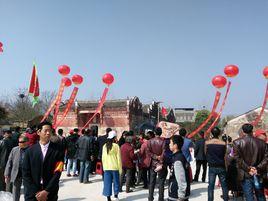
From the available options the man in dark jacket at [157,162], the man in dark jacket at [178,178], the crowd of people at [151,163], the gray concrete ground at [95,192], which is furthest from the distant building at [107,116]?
the man in dark jacket at [178,178]

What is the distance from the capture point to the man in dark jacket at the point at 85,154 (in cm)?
1037

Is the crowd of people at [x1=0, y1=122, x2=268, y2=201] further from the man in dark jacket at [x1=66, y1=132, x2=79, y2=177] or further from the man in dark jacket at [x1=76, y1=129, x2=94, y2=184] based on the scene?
the man in dark jacket at [x1=66, y1=132, x2=79, y2=177]

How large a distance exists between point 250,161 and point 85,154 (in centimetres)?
596

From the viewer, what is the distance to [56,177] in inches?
164

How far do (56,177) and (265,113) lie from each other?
81.8 ft

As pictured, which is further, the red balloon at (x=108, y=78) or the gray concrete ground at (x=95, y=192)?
the red balloon at (x=108, y=78)

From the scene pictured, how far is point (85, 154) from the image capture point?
409 inches

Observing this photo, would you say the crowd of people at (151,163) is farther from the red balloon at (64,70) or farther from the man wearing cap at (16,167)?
the red balloon at (64,70)

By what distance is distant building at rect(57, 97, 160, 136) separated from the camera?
31.6m

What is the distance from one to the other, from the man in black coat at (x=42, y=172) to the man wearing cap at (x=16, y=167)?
272 centimetres

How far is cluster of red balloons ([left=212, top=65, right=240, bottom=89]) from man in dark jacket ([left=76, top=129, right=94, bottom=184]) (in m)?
6.39

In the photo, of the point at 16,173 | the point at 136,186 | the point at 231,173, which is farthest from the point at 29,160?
the point at 136,186

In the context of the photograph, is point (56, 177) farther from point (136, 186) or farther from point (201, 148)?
point (201, 148)

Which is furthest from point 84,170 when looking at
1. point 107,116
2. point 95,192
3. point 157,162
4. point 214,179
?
point 107,116
